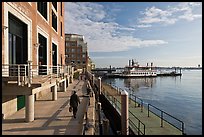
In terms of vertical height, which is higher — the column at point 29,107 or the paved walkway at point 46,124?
the column at point 29,107

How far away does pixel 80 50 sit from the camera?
102 meters

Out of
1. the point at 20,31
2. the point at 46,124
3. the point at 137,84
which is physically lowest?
the point at 137,84

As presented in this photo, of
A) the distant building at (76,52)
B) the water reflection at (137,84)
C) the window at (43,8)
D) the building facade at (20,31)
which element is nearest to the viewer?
the building facade at (20,31)

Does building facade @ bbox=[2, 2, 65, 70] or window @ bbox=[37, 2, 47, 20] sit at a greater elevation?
window @ bbox=[37, 2, 47, 20]

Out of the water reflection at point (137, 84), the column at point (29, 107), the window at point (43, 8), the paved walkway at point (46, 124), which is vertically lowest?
the water reflection at point (137, 84)

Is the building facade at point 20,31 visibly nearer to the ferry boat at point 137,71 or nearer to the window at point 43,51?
the window at point 43,51

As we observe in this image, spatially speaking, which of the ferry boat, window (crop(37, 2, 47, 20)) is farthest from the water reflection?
window (crop(37, 2, 47, 20))

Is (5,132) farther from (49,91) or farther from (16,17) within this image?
(49,91)

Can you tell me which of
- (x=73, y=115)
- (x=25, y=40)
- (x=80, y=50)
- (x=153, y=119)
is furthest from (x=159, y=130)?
(x=80, y=50)

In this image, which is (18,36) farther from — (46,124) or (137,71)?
(137,71)

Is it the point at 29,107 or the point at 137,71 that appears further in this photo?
the point at 137,71

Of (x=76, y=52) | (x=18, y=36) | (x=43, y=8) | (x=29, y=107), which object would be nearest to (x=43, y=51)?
(x=43, y=8)

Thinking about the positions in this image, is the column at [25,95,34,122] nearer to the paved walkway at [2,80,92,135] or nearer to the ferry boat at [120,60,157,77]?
the paved walkway at [2,80,92,135]

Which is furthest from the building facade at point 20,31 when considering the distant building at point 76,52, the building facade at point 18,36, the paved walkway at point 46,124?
the distant building at point 76,52
